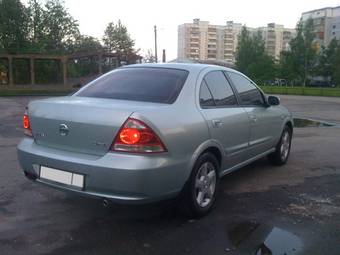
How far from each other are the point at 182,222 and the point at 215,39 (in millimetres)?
123943

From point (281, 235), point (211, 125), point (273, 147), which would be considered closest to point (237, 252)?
point (281, 235)

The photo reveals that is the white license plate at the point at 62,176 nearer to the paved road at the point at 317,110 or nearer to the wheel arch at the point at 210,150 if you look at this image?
the wheel arch at the point at 210,150

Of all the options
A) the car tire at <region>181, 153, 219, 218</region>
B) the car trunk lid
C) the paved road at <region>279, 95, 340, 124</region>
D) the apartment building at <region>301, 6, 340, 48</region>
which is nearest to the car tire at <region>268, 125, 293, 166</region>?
the car tire at <region>181, 153, 219, 218</region>

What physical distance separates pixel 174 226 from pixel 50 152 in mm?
1386

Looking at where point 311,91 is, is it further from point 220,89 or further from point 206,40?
point 206,40


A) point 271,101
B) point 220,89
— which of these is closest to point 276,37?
point 271,101

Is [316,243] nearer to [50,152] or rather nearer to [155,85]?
[155,85]

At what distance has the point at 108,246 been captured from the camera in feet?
11.8

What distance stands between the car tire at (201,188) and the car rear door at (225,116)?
0.28m

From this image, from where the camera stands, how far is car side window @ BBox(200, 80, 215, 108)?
4.45m

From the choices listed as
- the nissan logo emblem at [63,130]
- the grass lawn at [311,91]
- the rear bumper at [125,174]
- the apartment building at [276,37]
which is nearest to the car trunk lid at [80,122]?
the nissan logo emblem at [63,130]

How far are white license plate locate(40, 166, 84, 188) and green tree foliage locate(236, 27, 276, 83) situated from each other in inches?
2525

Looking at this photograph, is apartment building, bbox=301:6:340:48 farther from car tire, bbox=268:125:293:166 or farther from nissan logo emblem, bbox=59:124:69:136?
nissan logo emblem, bbox=59:124:69:136

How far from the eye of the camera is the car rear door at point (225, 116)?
14.8ft
